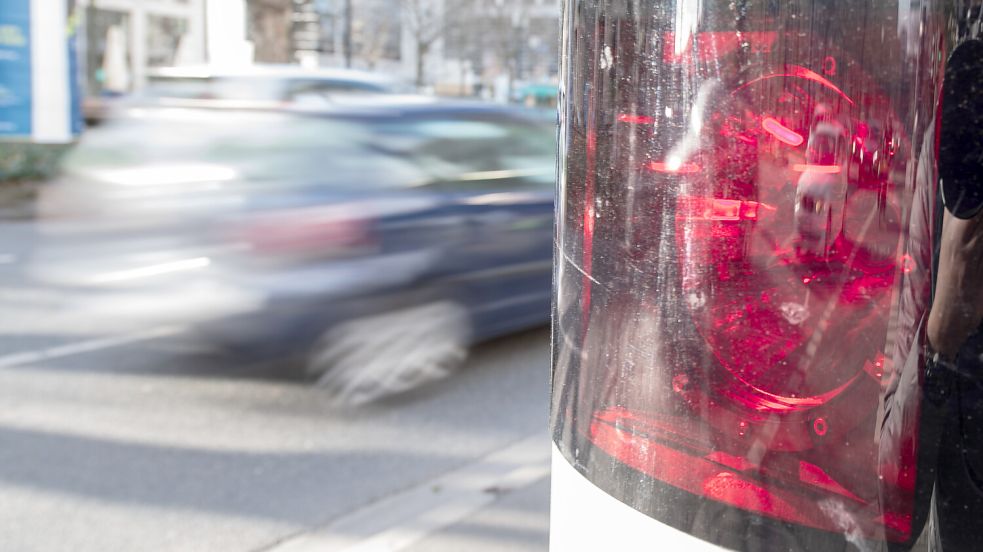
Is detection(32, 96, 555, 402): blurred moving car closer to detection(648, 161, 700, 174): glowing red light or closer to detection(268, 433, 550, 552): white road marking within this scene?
detection(268, 433, 550, 552): white road marking

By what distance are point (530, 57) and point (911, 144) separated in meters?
43.2

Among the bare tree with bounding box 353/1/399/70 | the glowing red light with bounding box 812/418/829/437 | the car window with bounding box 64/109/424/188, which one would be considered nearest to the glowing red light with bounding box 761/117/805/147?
the glowing red light with bounding box 812/418/829/437

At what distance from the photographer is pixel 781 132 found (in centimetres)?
110

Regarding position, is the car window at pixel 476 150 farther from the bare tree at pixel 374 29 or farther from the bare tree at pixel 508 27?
the bare tree at pixel 374 29

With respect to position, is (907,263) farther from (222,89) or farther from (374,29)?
(374,29)

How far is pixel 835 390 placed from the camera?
111cm

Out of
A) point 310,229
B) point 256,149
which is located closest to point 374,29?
point 256,149

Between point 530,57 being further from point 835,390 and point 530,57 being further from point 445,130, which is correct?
point 835,390

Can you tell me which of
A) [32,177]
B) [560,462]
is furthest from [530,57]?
[560,462]

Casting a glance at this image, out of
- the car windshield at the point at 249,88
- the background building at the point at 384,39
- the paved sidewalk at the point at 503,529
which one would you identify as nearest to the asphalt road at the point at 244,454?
the paved sidewalk at the point at 503,529

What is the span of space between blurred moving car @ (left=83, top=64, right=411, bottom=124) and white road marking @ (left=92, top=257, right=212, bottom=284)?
1081 mm

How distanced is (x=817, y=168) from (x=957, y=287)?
19cm

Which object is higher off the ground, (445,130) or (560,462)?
(445,130)

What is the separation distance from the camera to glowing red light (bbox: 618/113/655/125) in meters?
1.20
